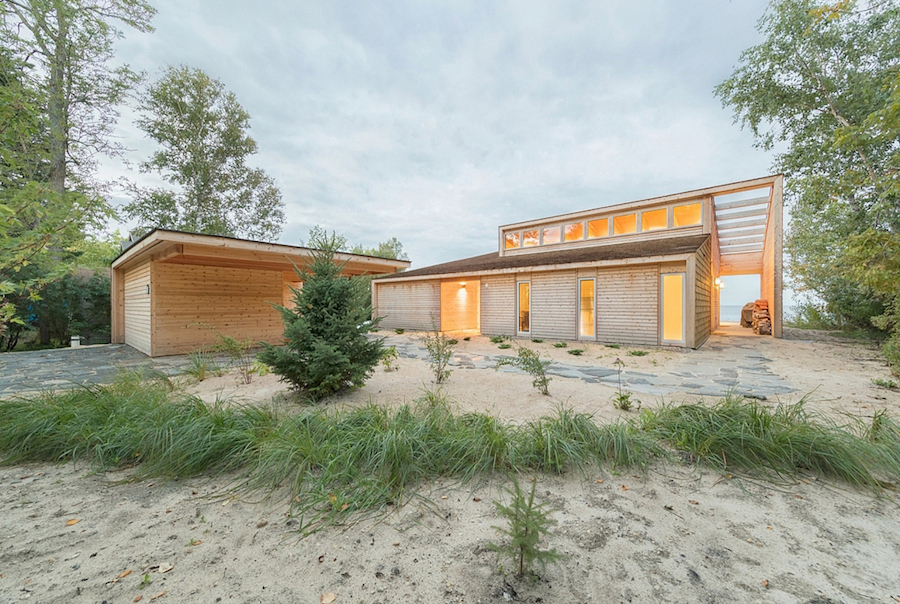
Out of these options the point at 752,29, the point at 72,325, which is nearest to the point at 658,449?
the point at 752,29

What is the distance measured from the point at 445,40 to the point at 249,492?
16.3 m

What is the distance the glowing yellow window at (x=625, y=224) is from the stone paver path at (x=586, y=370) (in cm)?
537

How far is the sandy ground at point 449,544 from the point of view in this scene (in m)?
A: 1.49

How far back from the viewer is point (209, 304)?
1003 cm

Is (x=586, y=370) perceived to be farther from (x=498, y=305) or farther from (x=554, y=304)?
(x=498, y=305)

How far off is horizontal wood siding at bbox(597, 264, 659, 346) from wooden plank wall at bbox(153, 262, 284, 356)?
33.9 ft

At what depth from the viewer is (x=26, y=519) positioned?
2.10m

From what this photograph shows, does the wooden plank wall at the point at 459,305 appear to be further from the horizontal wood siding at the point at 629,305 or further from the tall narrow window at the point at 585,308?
the horizontal wood siding at the point at 629,305

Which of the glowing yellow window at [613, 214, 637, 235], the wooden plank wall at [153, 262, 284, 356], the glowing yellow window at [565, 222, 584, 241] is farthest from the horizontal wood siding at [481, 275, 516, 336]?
the wooden plank wall at [153, 262, 284, 356]

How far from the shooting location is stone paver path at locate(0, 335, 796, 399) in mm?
5199

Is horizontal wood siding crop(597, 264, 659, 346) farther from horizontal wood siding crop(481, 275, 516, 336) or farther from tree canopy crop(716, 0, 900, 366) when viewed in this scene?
tree canopy crop(716, 0, 900, 366)

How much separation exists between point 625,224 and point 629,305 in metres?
4.77

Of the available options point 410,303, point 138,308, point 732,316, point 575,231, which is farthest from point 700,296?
point 732,316

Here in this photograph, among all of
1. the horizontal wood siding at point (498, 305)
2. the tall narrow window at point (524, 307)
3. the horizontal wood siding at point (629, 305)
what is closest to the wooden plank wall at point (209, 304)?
the horizontal wood siding at point (498, 305)
